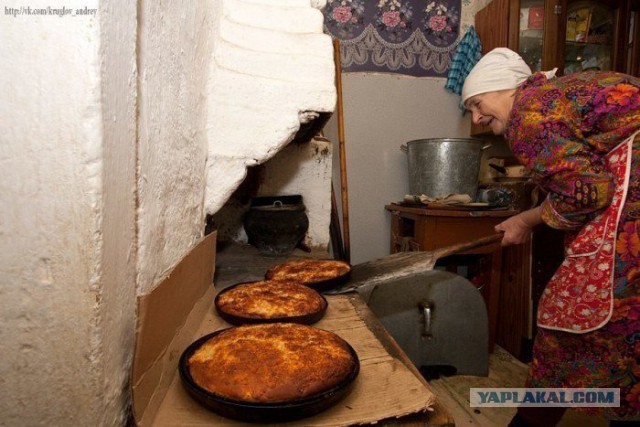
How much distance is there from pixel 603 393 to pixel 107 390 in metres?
1.66

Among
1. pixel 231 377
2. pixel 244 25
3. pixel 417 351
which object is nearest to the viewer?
pixel 231 377

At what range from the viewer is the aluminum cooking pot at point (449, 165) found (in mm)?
3016

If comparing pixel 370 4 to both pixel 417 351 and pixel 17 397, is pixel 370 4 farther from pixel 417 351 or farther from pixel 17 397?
pixel 17 397

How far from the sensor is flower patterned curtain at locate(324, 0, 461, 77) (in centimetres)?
344

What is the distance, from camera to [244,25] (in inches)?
67.3

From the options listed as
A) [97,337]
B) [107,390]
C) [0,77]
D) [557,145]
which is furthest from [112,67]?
[557,145]

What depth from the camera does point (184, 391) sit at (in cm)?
92

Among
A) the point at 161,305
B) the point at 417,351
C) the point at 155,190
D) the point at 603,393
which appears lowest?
the point at 417,351

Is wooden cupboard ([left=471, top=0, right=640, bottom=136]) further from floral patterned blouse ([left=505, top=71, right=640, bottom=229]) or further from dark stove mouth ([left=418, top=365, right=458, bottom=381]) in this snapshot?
dark stove mouth ([left=418, top=365, right=458, bottom=381])

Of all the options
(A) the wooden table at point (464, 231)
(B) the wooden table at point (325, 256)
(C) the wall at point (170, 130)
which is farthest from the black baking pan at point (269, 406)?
(A) the wooden table at point (464, 231)

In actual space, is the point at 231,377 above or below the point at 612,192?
below

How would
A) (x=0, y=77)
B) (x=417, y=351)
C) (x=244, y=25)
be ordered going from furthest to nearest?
(x=417, y=351) → (x=244, y=25) → (x=0, y=77)

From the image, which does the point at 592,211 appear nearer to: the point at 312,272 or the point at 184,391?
the point at 312,272

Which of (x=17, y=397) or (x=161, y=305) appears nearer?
(x=17, y=397)
